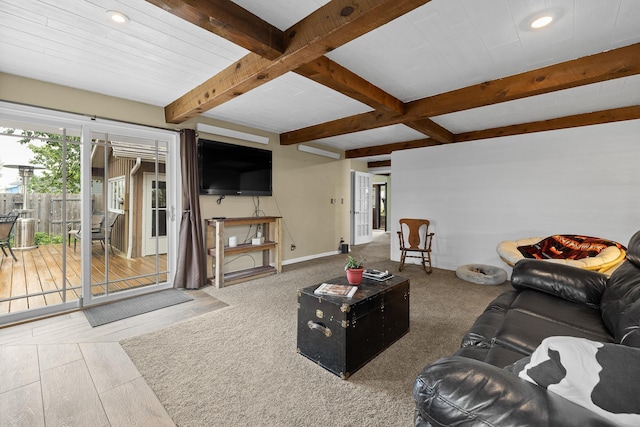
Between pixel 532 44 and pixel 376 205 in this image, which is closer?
pixel 532 44

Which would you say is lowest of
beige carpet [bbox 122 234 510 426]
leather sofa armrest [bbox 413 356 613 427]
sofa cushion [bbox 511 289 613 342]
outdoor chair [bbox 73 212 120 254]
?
beige carpet [bbox 122 234 510 426]

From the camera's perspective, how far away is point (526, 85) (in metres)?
2.65

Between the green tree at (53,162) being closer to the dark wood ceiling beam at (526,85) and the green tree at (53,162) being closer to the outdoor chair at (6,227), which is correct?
the outdoor chair at (6,227)

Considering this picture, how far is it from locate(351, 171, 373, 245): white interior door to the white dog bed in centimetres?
340

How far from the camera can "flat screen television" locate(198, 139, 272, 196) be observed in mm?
4039

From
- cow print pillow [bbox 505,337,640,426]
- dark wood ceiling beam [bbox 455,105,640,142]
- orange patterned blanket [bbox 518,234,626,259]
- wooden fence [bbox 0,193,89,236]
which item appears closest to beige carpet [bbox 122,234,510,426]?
cow print pillow [bbox 505,337,640,426]

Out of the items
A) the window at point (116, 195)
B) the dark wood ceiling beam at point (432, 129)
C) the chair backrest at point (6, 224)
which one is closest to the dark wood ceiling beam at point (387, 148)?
the dark wood ceiling beam at point (432, 129)

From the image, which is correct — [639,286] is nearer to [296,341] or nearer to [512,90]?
[512,90]

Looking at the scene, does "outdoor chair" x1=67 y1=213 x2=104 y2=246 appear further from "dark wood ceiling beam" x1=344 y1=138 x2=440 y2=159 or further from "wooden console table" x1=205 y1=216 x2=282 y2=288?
"dark wood ceiling beam" x1=344 y1=138 x2=440 y2=159

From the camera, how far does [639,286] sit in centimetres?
155

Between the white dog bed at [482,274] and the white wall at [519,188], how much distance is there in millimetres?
226

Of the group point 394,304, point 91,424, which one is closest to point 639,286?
point 394,304

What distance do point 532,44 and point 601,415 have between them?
8.40 feet

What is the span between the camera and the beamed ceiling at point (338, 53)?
1.77 meters
